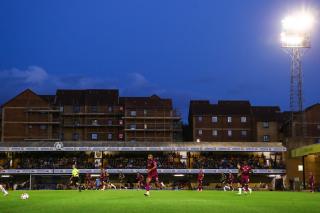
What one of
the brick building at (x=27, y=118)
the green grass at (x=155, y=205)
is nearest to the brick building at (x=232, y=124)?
the brick building at (x=27, y=118)

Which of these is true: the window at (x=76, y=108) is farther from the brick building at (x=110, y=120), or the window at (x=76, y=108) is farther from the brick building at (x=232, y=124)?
the brick building at (x=232, y=124)

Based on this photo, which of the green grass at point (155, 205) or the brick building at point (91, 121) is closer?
the green grass at point (155, 205)

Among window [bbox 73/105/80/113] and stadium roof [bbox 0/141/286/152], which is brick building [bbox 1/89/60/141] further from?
stadium roof [bbox 0/141/286/152]

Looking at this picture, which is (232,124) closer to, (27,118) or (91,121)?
(91,121)

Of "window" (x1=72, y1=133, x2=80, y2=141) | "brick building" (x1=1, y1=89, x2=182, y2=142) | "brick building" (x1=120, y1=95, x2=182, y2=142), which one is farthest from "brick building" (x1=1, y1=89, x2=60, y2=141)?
"brick building" (x1=120, y1=95, x2=182, y2=142)

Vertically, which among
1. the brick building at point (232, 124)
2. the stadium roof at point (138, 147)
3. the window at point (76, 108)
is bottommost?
the stadium roof at point (138, 147)

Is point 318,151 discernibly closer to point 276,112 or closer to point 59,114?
point 276,112

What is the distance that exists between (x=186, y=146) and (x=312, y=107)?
28.3 m

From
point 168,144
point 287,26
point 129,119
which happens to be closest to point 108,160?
point 168,144

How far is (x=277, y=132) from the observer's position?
350 feet

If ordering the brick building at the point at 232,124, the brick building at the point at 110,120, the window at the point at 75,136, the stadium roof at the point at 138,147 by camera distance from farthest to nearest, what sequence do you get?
the window at the point at 75,136, the brick building at the point at 110,120, the brick building at the point at 232,124, the stadium roof at the point at 138,147

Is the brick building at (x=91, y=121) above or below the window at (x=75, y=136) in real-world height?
above

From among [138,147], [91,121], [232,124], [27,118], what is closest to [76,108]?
[91,121]

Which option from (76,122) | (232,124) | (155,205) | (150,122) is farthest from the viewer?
(76,122)
